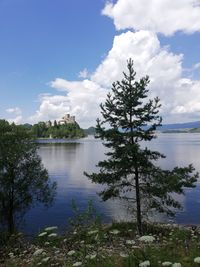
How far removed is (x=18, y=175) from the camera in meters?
31.4

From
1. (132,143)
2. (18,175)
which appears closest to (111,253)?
(132,143)

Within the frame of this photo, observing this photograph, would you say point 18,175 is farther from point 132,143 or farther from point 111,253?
point 111,253

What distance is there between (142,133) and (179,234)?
39.7 ft

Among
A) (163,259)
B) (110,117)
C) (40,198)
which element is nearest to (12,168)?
(40,198)

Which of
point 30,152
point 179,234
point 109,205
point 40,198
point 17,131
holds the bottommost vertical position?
point 109,205

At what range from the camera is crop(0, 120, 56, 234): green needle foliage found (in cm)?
3059

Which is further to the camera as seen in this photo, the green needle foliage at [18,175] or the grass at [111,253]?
the green needle foliage at [18,175]

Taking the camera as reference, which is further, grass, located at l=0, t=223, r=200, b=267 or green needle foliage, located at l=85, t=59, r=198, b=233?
green needle foliage, located at l=85, t=59, r=198, b=233

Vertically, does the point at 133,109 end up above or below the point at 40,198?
above

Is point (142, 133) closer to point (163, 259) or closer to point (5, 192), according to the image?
point (5, 192)

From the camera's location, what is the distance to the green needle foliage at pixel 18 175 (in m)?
30.6

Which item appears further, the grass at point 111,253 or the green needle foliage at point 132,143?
the green needle foliage at point 132,143

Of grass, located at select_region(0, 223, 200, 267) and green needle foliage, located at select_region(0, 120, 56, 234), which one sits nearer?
grass, located at select_region(0, 223, 200, 267)

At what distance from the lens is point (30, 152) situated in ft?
107
